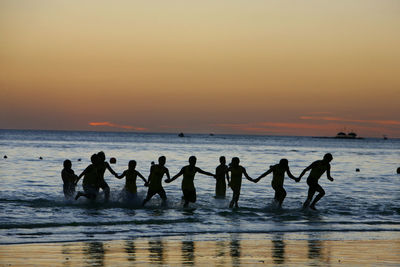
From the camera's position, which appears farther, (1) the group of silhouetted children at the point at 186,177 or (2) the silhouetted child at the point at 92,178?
(2) the silhouetted child at the point at 92,178

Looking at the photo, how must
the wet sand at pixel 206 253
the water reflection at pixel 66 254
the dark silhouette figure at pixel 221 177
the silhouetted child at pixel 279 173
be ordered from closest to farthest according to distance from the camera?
1. the water reflection at pixel 66 254
2. the wet sand at pixel 206 253
3. the silhouetted child at pixel 279 173
4. the dark silhouette figure at pixel 221 177

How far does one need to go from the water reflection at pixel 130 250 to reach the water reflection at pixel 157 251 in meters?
0.32

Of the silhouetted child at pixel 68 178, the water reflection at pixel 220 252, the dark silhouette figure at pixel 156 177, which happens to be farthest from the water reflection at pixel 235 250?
the silhouetted child at pixel 68 178

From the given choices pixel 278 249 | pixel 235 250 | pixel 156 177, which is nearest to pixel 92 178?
pixel 156 177

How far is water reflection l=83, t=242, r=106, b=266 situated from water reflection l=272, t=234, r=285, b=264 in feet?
10.0

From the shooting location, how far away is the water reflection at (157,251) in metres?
10.4

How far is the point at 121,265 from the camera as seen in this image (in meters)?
9.89

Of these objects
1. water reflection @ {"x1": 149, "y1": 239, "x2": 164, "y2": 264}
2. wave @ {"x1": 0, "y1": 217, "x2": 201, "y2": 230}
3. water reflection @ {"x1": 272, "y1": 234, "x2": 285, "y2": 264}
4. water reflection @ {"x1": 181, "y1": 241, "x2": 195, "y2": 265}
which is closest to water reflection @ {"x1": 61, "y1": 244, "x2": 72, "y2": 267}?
water reflection @ {"x1": 149, "y1": 239, "x2": 164, "y2": 264}

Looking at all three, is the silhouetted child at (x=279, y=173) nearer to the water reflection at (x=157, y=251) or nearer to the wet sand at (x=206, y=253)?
the wet sand at (x=206, y=253)

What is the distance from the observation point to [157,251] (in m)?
11.3

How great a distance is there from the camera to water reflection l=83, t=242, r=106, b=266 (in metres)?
10.1

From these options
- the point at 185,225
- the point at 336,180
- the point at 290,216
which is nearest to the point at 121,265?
the point at 185,225

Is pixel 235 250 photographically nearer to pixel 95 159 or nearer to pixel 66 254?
pixel 66 254

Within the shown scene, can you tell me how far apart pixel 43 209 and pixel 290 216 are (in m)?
7.61
